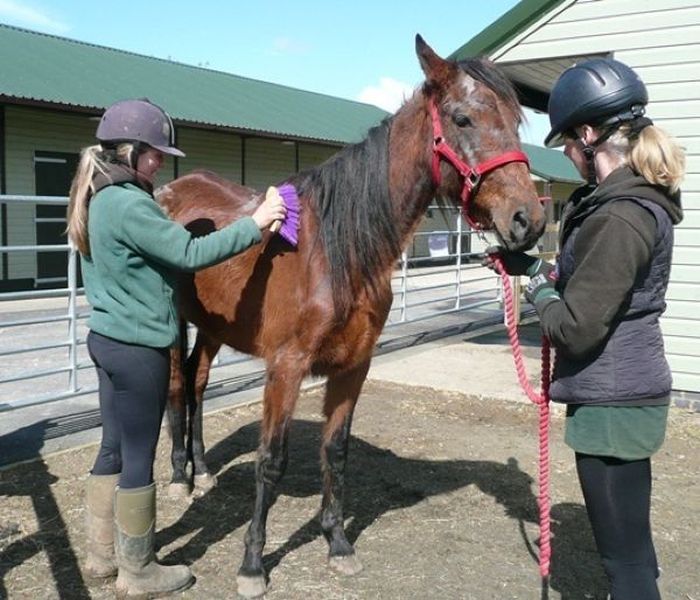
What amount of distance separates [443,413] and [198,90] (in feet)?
44.3

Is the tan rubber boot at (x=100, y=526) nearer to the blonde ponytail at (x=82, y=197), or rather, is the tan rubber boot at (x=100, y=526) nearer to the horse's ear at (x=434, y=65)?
the blonde ponytail at (x=82, y=197)

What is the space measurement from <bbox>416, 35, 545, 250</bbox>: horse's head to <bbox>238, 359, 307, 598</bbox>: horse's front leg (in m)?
1.03

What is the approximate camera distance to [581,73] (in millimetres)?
2104

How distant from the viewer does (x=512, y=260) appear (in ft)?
8.28

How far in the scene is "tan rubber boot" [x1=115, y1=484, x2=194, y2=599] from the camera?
2.75 m

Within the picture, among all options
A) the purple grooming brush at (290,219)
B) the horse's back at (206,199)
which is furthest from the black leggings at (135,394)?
the horse's back at (206,199)

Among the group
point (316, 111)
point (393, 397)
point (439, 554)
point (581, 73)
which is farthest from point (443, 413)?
point (316, 111)

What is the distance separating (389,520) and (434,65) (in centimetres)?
236

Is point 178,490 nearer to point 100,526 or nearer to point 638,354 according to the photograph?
point 100,526

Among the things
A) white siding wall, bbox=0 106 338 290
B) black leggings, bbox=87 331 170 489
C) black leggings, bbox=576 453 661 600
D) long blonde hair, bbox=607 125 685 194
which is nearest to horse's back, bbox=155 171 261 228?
black leggings, bbox=87 331 170 489

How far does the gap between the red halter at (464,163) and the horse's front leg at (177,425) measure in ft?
6.86

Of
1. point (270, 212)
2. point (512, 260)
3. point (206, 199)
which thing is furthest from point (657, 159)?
point (206, 199)

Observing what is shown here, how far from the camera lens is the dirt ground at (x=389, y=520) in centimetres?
307

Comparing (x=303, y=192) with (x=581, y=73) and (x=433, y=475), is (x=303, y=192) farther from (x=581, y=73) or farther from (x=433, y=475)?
(x=433, y=475)
